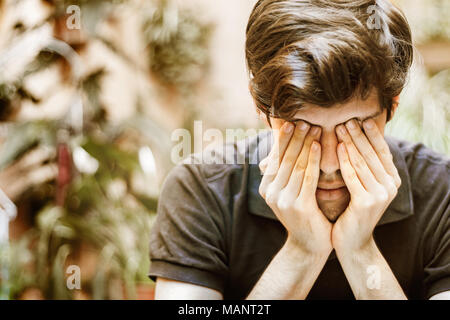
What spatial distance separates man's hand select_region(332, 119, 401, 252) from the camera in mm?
707

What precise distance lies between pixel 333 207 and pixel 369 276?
5.0 inches

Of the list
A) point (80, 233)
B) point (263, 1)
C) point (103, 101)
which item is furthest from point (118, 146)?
point (263, 1)

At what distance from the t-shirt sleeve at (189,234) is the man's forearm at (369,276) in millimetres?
216

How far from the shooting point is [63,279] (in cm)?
134

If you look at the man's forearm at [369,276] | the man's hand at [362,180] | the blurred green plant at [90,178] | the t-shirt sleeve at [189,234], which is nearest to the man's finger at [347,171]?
the man's hand at [362,180]

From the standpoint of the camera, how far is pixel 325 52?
2.19ft

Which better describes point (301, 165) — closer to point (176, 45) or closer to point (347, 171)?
point (347, 171)

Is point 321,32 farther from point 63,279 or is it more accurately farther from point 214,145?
point 63,279

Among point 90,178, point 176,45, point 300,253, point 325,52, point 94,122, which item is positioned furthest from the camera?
point 176,45

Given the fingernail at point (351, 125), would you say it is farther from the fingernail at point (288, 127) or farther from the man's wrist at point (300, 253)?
the man's wrist at point (300, 253)

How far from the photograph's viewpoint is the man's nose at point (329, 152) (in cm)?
71

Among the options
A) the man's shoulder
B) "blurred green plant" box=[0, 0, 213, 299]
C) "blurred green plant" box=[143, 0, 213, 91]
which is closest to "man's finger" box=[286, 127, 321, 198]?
the man's shoulder

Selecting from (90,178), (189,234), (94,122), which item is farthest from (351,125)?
(94,122)
